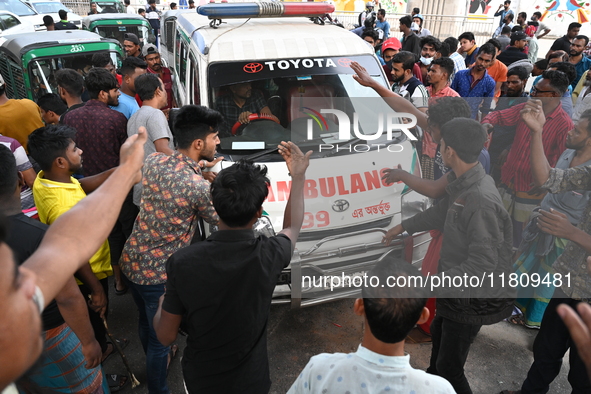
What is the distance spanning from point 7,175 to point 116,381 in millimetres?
1637

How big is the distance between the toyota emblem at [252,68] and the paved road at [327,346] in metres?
2.18

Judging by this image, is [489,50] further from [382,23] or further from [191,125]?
[382,23]

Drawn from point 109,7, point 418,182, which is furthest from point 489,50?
point 109,7

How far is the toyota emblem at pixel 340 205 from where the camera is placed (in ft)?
9.56

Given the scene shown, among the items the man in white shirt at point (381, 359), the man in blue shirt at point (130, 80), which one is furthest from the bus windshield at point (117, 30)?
the man in white shirt at point (381, 359)

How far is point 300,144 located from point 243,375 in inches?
84.5

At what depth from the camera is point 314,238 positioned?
2.89 m

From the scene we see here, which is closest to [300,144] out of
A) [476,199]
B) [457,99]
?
[457,99]

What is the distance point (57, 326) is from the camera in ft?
6.36

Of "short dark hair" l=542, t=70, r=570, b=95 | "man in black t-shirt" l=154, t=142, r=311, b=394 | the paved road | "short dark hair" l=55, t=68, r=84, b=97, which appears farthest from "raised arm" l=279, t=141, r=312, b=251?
"short dark hair" l=55, t=68, r=84, b=97

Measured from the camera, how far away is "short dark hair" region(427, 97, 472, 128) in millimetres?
2402

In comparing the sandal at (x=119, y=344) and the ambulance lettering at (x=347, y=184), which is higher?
the ambulance lettering at (x=347, y=184)

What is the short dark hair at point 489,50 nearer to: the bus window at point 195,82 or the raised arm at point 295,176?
the bus window at point 195,82

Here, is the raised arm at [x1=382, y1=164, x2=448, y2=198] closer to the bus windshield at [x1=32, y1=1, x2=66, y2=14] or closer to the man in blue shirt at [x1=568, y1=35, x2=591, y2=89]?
the man in blue shirt at [x1=568, y1=35, x2=591, y2=89]
